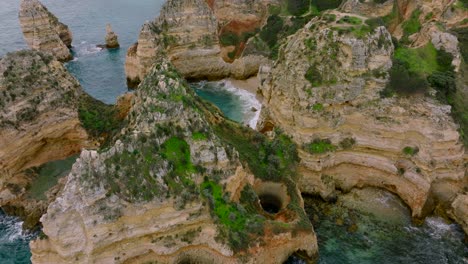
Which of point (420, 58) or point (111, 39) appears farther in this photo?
point (111, 39)

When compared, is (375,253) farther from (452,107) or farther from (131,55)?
(131,55)

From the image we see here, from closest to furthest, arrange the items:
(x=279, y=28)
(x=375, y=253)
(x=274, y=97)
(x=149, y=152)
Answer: (x=149, y=152) → (x=375, y=253) → (x=274, y=97) → (x=279, y=28)

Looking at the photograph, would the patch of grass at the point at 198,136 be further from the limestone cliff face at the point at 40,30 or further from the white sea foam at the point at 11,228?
the limestone cliff face at the point at 40,30

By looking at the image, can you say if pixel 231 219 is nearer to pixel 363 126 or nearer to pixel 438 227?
pixel 363 126

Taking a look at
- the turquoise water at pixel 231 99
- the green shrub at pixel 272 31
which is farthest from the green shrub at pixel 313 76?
the green shrub at pixel 272 31

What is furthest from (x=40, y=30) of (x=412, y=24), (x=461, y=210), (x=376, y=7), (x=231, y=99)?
(x=461, y=210)

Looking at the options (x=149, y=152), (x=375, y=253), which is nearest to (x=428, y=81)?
(x=375, y=253)
